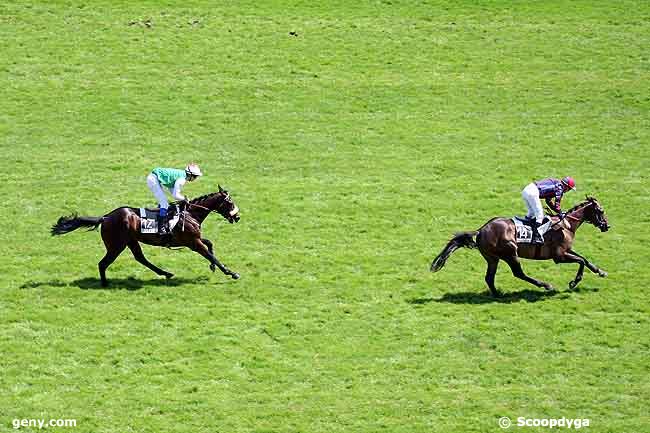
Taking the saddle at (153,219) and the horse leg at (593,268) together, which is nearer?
the saddle at (153,219)

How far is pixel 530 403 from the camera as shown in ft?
67.1

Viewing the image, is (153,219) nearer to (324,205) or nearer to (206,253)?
(206,253)

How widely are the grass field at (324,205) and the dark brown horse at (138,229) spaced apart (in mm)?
910

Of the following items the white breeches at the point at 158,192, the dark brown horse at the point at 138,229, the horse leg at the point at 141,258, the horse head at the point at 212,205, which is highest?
the white breeches at the point at 158,192

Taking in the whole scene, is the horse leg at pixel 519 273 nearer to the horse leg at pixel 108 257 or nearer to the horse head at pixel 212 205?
the horse head at pixel 212 205

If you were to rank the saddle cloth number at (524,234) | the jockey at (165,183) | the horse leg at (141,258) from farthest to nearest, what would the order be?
the horse leg at (141,258) → the jockey at (165,183) → the saddle cloth number at (524,234)

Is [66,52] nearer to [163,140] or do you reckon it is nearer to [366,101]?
[163,140]

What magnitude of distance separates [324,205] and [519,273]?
8485 mm

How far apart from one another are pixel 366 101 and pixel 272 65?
4.97 metres

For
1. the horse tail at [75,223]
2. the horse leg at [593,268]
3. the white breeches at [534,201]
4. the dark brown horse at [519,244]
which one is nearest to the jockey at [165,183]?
the horse tail at [75,223]

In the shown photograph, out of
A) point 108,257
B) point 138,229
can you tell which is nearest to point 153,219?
point 138,229

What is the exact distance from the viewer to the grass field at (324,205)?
68.8 feet

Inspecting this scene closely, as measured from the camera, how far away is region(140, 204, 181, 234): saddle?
24.9m

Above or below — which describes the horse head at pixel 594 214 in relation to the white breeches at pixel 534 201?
below
